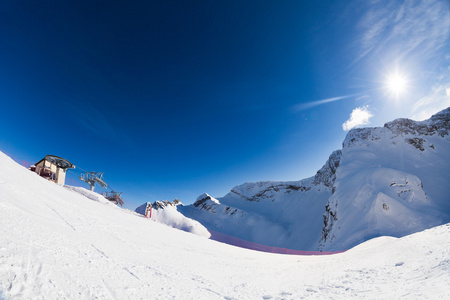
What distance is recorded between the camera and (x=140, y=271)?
14.9 feet

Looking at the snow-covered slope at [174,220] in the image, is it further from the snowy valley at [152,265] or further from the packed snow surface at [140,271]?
the packed snow surface at [140,271]

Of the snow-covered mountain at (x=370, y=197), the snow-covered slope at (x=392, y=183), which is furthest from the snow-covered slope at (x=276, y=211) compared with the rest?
the snow-covered slope at (x=392, y=183)

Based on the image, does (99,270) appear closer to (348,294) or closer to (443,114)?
(348,294)

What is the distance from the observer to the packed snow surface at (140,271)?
3.15 m

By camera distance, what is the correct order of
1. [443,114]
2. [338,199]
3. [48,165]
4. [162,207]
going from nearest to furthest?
1. [48,165]
2. [338,199]
3. [443,114]
4. [162,207]

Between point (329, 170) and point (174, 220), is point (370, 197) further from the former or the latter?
point (174, 220)

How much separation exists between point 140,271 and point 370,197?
26.5m

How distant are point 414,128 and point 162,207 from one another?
56.5 meters

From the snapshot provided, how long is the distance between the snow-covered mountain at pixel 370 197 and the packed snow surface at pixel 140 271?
16.3 metres

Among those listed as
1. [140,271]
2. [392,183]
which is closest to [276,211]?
[392,183]

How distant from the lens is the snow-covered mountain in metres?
19.4

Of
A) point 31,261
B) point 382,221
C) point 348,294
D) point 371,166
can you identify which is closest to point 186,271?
point 31,261

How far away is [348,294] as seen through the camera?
4.41 m

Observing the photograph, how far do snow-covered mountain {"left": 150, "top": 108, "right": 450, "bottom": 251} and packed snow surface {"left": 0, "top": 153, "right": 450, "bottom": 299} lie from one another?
1628 centimetres
